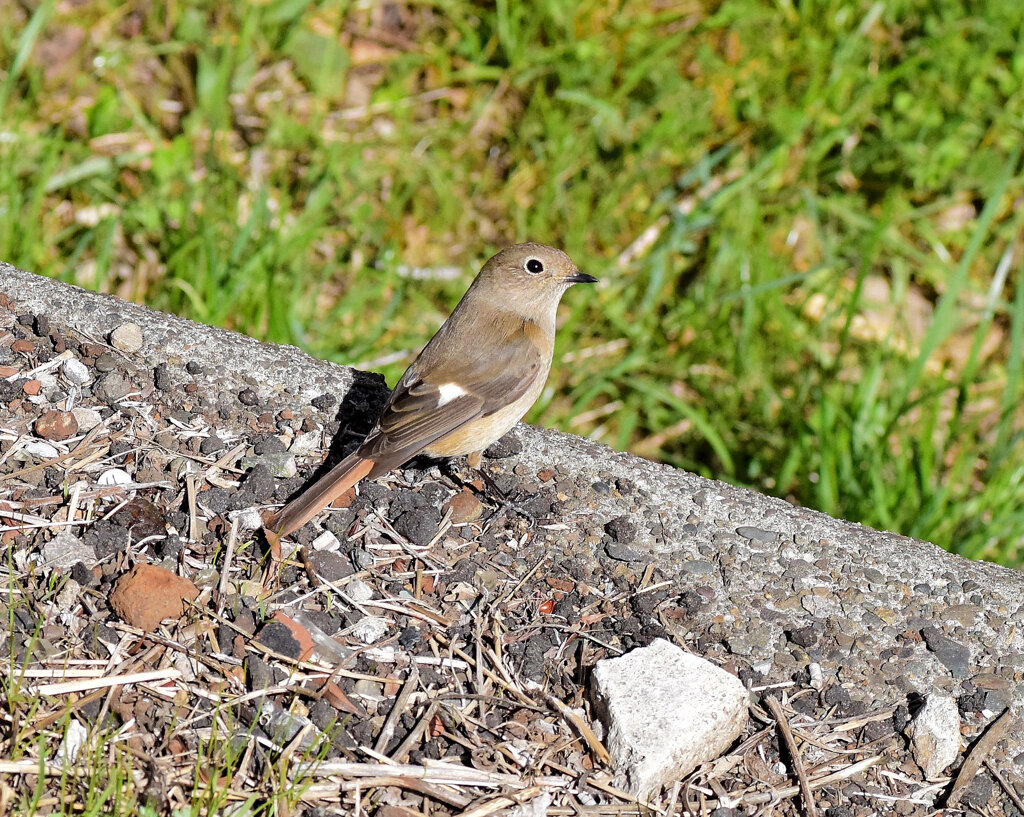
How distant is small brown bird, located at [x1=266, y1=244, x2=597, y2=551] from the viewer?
130 inches

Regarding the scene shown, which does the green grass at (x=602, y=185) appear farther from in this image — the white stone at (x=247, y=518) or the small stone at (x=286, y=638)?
the small stone at (x=286, y=638)

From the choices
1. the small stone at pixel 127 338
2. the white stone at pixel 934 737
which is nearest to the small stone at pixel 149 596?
the small stone at pixel 127 338

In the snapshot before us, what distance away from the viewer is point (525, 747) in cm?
270

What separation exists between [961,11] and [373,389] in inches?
176

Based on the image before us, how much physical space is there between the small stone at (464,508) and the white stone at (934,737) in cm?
129

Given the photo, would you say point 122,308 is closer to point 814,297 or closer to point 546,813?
point 546,813

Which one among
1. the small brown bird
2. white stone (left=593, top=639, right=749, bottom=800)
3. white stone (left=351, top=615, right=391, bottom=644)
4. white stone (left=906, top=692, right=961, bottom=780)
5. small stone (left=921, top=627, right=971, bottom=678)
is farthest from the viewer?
the small brown bird

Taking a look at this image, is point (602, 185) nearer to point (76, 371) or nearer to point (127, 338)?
point (127, 338)

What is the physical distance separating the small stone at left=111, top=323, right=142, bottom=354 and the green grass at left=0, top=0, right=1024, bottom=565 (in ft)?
4.34

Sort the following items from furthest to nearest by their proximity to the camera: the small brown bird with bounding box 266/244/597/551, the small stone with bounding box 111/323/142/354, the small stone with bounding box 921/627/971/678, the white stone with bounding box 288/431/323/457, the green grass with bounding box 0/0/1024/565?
1. the green grass with bounding box 0/0/1024/565
2. the small stone with bounding box 111/323/142/354
3. the white stone with bounding box 288/431/323/457
4. the small brown bird with bounding box 266/244/597/551
5. the small stone with bounding box 921/627/971/678

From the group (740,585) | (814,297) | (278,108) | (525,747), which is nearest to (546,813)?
(525,747)

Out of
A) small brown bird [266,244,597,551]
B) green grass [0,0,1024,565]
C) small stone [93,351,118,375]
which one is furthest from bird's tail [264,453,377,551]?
green grass [0,0,1024,565]

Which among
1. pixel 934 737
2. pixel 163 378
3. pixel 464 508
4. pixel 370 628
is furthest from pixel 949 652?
pixel 163 378

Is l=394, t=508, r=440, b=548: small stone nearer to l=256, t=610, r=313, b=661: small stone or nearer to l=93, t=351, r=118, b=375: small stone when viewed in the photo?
l=256, t=610, r=313, b=661: small stone
